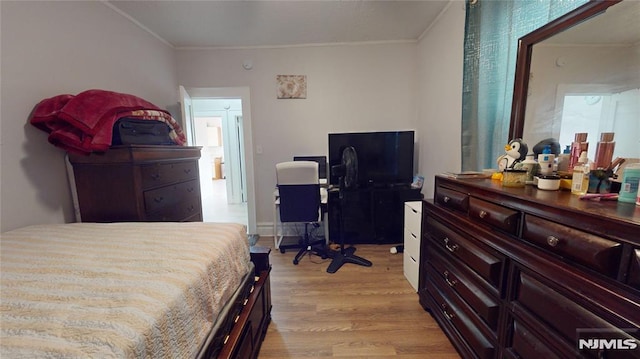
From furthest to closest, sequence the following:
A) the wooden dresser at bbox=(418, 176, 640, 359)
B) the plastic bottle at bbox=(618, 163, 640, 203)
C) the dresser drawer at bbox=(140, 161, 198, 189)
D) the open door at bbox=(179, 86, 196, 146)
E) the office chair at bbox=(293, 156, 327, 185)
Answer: the office chair at bbox=(293, 156, 327, 185)
the open door at bbox=(179, 86, 196, 146)
the dresser drawer at bbox=(140, 161, 198, 189)
the plastic bottle at bbox=(618, 163, 640, 203)
the wooden dresser at bbox=(418, 176, 640, 359)

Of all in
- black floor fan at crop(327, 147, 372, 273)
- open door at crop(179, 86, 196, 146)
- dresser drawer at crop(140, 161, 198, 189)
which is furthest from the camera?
open door at crop(179, 86, 196, 146)

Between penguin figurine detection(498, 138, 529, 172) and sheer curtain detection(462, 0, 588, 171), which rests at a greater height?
sheer curtain detection(462, 0, 588, 171)

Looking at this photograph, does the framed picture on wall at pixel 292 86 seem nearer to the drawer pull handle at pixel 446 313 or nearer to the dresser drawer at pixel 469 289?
the dresser drawer at pixel 469 289

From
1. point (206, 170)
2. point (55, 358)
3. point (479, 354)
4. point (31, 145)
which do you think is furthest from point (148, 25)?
point (206, 170)

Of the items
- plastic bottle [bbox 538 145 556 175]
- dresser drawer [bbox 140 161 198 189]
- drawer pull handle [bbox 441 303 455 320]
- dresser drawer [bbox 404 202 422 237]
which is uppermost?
plastic bottle [bbox 538 145 556 175]

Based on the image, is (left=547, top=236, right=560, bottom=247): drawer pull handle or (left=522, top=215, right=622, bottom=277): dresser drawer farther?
(left=547, top=236, right=560, bottom=247): drawer pull handle

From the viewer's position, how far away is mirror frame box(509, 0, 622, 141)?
46.9 inches

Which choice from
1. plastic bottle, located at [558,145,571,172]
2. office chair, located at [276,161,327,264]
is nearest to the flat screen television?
office chair, located at [276,161,327,264]

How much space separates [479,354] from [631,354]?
66 cm

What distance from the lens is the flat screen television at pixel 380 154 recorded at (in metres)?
2.90

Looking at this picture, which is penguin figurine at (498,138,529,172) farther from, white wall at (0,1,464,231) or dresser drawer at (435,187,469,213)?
white wall at (0,1,464,231)

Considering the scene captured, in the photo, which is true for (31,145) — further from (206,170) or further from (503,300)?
(206,170)

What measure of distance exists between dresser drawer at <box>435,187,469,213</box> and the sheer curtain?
1.72ft

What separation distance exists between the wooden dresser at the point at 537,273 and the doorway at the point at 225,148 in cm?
255
